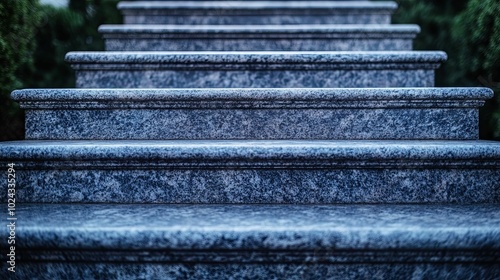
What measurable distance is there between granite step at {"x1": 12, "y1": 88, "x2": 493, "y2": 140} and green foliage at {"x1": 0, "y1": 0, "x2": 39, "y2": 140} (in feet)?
1.17

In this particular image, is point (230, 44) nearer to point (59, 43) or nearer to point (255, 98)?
point (255, 98)

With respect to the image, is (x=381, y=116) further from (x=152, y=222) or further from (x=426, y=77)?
(x=152, y=222)

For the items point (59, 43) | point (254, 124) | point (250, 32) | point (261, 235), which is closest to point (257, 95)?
point (254, 124)

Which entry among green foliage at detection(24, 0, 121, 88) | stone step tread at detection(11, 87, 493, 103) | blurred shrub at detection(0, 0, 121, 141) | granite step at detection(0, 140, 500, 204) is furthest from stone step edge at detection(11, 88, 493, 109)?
green foliage at detection(24, 0, 121, 88)

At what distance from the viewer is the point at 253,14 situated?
3305mm

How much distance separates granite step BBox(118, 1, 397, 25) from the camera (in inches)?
128

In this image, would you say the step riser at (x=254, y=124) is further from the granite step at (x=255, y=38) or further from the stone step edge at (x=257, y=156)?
the granite step at (x=255, y=38)

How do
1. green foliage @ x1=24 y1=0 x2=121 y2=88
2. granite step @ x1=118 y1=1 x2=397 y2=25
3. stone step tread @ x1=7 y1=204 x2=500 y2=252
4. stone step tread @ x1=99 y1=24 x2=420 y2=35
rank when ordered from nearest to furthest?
stone step tread @ x1=7 y1=204 x2=500 y2=252
stone step tread @ x1=99 y1=24 x2=420 y2=35
green foliage @ x1=24 y1=0 x2=121 y2=88
granite step @ x1=118 y1=1 x2=397 y2=25

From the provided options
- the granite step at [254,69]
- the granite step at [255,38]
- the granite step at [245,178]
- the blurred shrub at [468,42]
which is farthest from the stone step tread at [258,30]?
Answer: the granite step at [245,178]

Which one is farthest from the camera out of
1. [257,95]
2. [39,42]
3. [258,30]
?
[39,42]

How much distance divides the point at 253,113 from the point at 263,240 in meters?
0.73

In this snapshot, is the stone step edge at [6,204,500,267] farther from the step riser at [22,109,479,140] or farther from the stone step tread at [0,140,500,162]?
the step riser at [22,109,479,140]

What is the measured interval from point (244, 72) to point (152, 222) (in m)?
1.09

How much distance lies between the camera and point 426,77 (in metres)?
2.22
